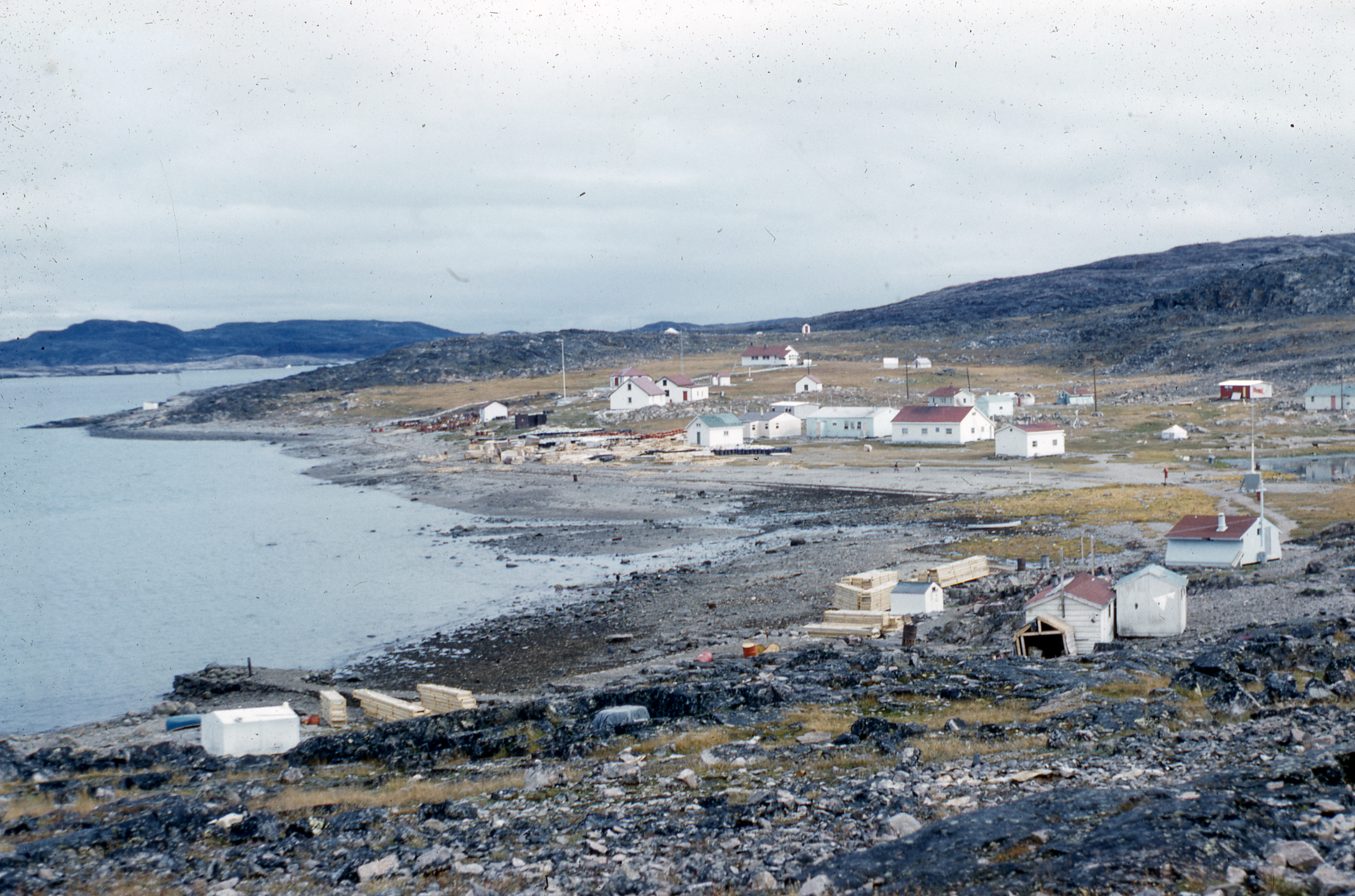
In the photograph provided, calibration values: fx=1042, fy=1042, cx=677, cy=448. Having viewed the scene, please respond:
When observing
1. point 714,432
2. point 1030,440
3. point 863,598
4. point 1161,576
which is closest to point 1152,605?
point 1161,576

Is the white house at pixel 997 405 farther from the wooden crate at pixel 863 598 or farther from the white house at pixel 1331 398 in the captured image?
the wooden crate at pixel 863 598

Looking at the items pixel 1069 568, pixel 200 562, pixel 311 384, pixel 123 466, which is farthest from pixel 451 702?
pixel 311 384

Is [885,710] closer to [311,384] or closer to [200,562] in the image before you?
[200,562]

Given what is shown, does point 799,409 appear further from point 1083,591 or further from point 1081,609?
point 1081,609

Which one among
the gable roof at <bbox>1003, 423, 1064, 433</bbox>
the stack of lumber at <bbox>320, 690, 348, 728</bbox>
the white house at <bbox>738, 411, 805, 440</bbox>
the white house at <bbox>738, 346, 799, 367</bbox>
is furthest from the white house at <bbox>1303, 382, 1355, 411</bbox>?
the stack of lumber at <bbox>320, 690, 348, 728</bbox>

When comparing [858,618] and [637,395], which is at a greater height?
[637,395]
